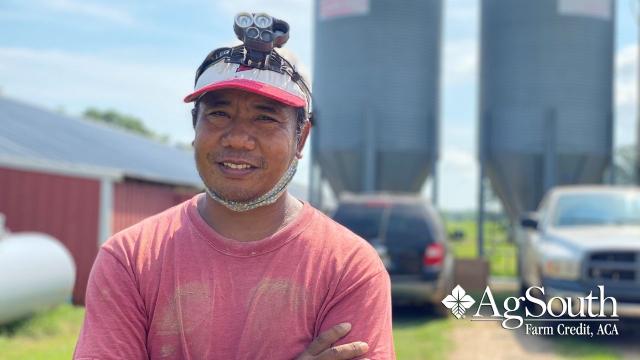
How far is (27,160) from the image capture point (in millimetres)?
11414

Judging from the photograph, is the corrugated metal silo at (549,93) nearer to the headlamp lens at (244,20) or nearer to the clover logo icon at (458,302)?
the clover logo icon at (458,302)

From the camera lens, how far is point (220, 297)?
1933 mm

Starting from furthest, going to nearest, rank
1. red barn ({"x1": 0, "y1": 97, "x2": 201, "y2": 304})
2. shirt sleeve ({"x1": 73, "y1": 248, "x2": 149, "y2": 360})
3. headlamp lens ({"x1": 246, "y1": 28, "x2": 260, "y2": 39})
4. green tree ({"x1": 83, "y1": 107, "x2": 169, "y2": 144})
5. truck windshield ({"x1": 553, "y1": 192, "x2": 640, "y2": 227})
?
green tree ({"x1": 83, "y1": 107, "x2": 169, "y2": 144}) < red barn ({"x1": 0, "y1": 97, "x2": 201, "y2": 304}) < truck windshield ({"x1": 553, "y1": 192, "x2": 640, "y2": 227}) < headlamp lens ({"x1": 246, "y1": 28, "x2": 260, "y2": 39}) < shirt sleeve ({"x1": 73, "y1": 248, "x2": 149, "y2": 360})

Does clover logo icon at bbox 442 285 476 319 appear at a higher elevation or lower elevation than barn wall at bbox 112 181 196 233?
lower

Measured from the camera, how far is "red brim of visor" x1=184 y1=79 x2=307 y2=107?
199 centimetres

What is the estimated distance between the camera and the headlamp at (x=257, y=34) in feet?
6.70

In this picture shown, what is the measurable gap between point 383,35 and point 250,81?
53.0 feet

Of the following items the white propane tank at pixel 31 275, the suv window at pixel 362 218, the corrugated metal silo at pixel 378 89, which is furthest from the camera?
the corrugated metal silo at pixel 378 89

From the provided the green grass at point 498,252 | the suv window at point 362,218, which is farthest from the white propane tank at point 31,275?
the green grass at point 498,252

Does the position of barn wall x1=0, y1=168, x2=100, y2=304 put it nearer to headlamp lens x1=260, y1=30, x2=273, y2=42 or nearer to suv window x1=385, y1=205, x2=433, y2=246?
suv window x1=385, y1=205, x2=433, y2=246

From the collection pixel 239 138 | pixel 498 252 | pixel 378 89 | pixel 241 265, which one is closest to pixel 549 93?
pixel 378 89

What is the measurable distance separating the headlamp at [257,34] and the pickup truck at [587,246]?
20.3 ft

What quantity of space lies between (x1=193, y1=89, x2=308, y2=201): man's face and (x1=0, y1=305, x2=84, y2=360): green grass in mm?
5897

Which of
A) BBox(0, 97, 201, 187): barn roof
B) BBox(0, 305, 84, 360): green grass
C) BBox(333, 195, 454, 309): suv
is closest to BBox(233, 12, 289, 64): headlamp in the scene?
BBox(0, 305, 84, 360): green grass
